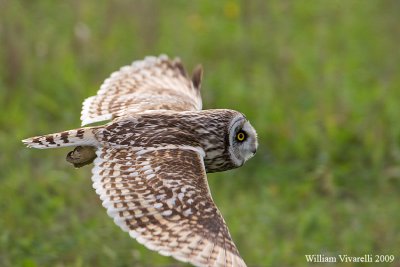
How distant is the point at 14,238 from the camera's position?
304 inches

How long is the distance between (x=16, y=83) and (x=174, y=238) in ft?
14.5

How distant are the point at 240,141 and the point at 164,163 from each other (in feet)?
2.48

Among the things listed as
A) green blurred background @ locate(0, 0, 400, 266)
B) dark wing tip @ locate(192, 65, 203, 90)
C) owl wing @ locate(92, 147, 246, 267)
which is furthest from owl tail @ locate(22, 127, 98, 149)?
dark wing tip @ locate(192, 65, 203, 90)

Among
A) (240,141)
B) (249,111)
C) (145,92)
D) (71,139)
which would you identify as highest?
(71,139)

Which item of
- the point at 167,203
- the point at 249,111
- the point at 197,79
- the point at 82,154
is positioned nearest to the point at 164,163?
the point at 167,203

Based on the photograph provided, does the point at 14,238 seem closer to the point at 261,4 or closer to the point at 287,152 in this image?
the point at 287,152

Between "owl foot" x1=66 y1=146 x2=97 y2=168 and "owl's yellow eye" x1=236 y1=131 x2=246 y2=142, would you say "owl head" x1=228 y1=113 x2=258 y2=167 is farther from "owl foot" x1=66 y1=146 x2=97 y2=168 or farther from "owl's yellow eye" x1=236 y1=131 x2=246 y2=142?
"owl foot" x1=66 y1=146 x2=97 y2=168

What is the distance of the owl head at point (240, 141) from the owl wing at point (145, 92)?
0.73 m

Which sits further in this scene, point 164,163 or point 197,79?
point 197,79

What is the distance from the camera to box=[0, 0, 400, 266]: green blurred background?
820 cm

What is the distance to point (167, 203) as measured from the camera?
634 centimetres

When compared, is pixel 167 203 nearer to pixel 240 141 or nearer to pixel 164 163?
pixel 164 163

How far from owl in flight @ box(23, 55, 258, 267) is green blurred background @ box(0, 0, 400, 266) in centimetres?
98

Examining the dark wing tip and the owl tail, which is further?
the dark wing tip
